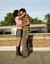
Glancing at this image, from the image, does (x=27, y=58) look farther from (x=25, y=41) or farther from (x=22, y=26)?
(x=22, y=26)

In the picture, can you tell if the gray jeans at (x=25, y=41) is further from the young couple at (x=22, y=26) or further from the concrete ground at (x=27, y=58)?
the concrete ground at (x=27, y=58)

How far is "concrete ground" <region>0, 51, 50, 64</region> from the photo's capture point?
6.42 meters

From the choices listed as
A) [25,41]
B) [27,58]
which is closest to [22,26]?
[25,41]

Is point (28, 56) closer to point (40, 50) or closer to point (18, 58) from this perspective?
point (18, 58)

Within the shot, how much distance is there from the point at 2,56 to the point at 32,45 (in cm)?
142

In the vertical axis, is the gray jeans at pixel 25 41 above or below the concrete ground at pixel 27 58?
above

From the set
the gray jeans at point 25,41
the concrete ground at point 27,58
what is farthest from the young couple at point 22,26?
the concrete ground at point 27,58

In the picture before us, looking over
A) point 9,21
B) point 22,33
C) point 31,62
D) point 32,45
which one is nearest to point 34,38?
point 32,45

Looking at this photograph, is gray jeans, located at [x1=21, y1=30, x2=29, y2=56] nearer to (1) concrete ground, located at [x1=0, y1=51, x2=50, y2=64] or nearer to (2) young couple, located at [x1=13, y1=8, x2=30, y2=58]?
(2) young couple, located at [x1=13, y1=8, x2=30, y2=58]

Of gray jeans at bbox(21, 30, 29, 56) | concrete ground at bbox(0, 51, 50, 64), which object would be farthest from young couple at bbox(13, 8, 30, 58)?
concrete ground at bbox(0, 51, 50, 64)

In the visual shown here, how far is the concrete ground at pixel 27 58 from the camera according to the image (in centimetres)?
642

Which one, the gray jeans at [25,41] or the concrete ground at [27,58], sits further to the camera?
the gray jeans at [25,41]

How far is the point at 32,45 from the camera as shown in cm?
813

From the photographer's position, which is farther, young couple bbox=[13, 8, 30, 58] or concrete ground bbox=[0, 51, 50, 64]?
young couple bbox=[13, 8, 30, 58]
